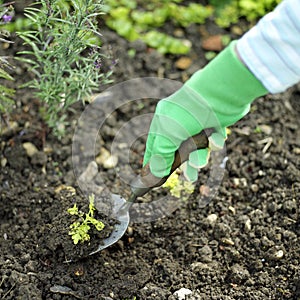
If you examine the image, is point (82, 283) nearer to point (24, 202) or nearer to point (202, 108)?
point (24, 202)

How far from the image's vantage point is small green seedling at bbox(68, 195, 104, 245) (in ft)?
6.63

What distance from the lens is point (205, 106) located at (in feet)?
5.39

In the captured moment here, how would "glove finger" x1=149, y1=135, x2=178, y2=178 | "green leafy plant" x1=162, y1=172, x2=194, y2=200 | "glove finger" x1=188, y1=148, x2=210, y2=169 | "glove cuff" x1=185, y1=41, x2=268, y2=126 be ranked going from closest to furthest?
"glove cuff" x1=185, y1=41, x2=268, y2=126
"glove finger" x1=149, y1=135, x2=178, y2=178
"glove finger" x1=188, y1=148, x2=210, y2=169
"green leafy plant" x1=162, y1=172, x2=194, y2=200

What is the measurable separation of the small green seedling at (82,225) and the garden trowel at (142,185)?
102 millimetres

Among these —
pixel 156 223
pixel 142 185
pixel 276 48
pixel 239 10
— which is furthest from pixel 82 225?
pixel 239 10

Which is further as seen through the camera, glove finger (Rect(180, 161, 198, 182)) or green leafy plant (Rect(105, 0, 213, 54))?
green leafy plant (Rect(105, 0, 213, 54))

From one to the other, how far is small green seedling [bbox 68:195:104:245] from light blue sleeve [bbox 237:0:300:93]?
86cm

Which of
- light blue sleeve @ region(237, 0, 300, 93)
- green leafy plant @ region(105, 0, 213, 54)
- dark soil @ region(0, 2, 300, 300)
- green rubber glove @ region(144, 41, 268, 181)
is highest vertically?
light blue sleeve @ region(237, 0, 300, 93)

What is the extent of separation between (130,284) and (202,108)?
0.82 metres

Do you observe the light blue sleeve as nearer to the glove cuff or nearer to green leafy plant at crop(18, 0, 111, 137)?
the glove cuff

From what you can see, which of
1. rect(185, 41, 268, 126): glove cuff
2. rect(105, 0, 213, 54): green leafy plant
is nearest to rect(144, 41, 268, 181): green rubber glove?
rect(185, 41, 268, 126): glove cuff

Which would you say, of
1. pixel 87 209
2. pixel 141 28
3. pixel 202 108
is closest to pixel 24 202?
pixel 87 209

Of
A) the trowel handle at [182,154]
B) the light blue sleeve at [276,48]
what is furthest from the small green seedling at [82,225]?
the light blue sleeve at [276,48]

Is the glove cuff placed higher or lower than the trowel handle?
higher
